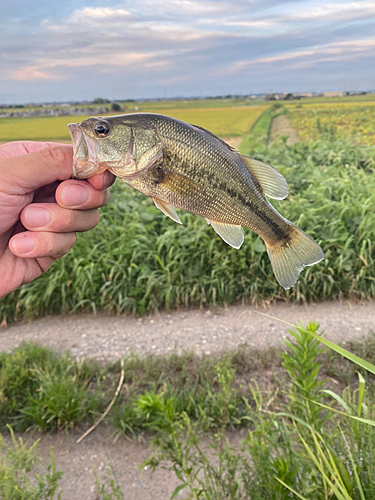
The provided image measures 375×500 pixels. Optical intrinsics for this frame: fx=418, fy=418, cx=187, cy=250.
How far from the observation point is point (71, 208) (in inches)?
64.1

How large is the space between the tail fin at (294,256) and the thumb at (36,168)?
82 cm

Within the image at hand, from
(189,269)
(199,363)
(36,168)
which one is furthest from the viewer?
(189,269)

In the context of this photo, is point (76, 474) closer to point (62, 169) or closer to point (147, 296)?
point (147, 296)

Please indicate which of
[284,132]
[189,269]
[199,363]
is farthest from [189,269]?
[284,132]

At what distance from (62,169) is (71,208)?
17 centimetres

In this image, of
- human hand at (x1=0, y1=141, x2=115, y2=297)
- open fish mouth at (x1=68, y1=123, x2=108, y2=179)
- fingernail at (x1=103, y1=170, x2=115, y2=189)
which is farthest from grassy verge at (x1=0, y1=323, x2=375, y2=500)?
open fish mouth at (x1=68, y1=123, x2=108, y2=179)

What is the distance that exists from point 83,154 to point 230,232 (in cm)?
45

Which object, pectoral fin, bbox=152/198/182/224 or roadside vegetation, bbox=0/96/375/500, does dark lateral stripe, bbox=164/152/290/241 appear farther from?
roadside vegetation, bbox=0/96/375/500

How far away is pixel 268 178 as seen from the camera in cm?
116

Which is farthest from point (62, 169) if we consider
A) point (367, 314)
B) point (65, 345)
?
point (367, 314)

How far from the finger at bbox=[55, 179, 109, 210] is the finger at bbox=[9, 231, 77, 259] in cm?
21

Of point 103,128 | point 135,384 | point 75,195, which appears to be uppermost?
point 103,128

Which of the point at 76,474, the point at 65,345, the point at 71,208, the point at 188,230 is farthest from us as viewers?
the point at 188,230

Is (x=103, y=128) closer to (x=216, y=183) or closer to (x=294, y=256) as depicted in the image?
(x=216, y=183)
